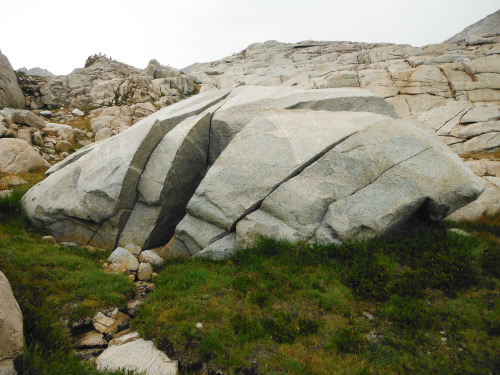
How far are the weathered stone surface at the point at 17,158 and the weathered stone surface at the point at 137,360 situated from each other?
20.0 meters

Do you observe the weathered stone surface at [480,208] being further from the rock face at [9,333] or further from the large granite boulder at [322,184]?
the rock face at [9,333]

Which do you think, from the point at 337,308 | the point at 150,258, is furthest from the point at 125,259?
the point at 337,308

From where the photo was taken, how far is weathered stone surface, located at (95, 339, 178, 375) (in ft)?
26.0

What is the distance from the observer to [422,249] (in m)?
12.1

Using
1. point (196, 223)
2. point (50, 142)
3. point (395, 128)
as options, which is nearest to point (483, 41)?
point (395, 128)

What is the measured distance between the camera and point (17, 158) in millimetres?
22469

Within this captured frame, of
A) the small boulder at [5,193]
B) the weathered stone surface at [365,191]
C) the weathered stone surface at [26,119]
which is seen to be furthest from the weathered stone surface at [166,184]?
the weathered stone surface at [26,119]

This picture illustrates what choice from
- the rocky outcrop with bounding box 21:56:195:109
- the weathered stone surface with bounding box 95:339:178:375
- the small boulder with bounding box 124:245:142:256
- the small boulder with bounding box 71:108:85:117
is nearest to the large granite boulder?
the small boulder with bounding box 124:245:142:256

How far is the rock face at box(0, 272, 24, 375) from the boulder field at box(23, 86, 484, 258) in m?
7.51

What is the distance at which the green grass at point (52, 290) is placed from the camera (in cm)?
773

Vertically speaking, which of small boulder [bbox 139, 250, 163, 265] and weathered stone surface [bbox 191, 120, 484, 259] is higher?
weathered stone surface [bbox 191, 120, 484, 259]

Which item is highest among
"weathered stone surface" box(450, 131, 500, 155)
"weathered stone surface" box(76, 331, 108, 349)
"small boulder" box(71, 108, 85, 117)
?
"small boulder" box(71, 108, 85, 117)

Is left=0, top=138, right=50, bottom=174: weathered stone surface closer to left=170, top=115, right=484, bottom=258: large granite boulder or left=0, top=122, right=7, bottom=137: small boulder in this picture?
left=0, top=122, right=7, bottom=137: small boulder

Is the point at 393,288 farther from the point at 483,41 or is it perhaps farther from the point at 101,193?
the point at 483,41
